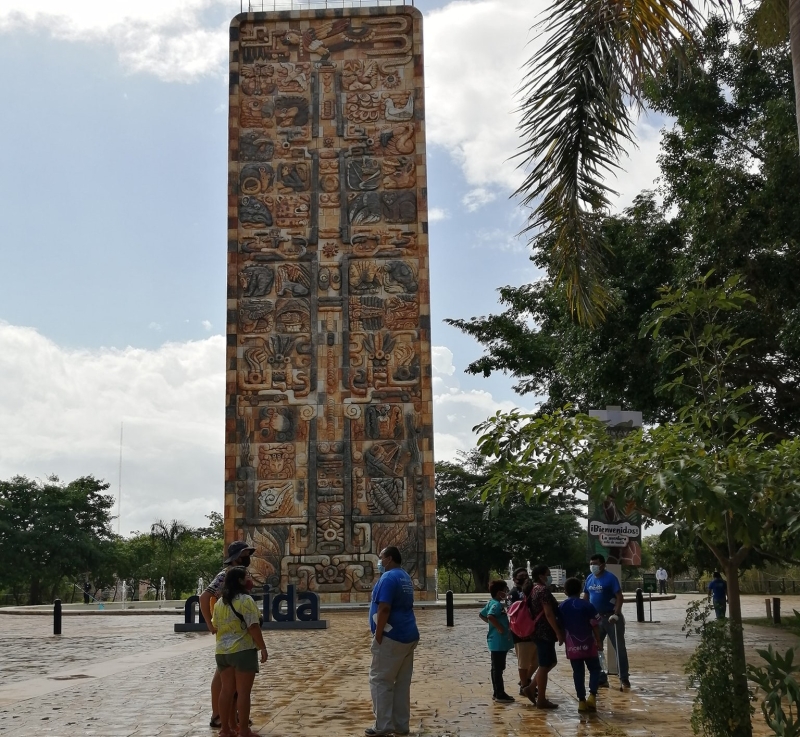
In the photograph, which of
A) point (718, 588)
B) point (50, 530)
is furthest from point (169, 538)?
point (718, 588)

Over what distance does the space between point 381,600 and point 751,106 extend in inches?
548

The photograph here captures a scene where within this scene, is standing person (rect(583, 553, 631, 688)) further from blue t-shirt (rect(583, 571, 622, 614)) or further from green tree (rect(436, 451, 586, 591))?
green tree (rect(436, 451, 586, 591))

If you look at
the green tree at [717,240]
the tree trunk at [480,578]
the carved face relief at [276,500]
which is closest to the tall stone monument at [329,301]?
the carved face relief at [276,500]

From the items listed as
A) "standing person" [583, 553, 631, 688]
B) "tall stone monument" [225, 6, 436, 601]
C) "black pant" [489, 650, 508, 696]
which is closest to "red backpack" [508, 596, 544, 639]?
"black pant" [489, 650, 508, 696]

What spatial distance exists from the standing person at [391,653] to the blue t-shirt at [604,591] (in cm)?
320

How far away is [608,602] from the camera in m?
10.4

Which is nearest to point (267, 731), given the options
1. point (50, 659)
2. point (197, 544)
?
point (50, 659)

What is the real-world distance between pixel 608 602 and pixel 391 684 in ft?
11.5

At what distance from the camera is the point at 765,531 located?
6.26 meters

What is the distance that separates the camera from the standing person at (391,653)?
7629mm

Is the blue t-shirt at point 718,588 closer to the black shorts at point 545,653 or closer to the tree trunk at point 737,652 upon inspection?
Answer: the black shorts at point 545,653

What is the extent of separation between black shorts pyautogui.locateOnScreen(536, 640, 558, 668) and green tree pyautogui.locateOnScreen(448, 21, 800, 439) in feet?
24.0

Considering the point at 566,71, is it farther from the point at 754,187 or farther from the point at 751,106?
the point at 751,106

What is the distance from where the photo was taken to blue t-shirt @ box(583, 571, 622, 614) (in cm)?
1045
